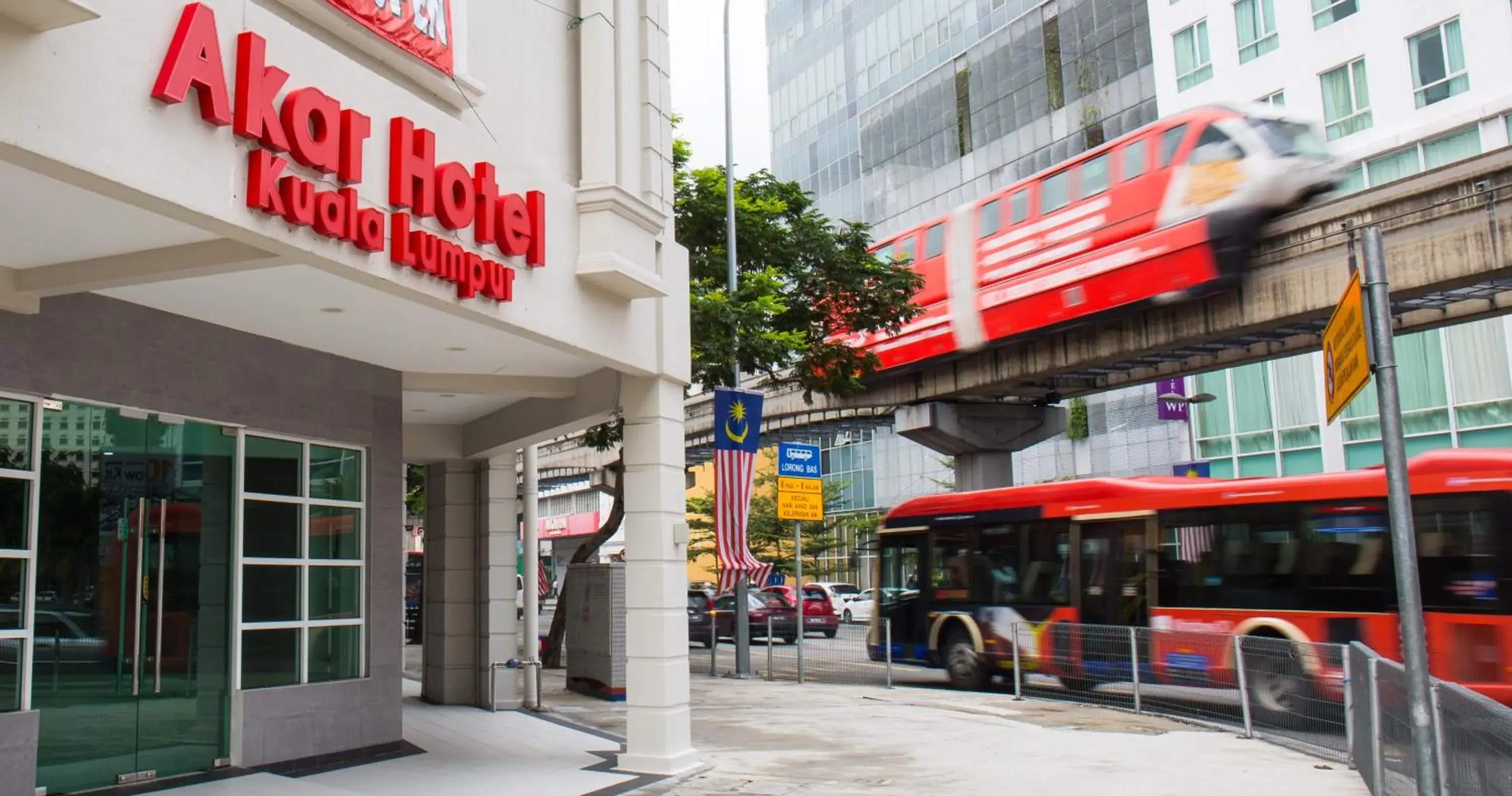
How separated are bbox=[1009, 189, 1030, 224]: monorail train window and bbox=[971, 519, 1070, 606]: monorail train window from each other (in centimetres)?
904

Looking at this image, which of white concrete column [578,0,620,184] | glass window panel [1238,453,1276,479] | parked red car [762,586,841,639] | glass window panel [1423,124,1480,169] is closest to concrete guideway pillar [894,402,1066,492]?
parked red car [762,586,841,639]

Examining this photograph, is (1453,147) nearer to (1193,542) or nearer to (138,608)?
(1193,542)

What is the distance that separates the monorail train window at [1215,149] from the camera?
72.1 feet

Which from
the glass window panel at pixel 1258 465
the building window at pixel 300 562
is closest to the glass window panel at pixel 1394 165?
the glass window panel at pixel 1258 465

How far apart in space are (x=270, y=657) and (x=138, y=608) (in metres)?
1.51

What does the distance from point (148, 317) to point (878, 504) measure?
2066 inches

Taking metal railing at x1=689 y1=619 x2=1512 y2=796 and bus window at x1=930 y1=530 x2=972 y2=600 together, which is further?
bus window at x1=930 y1=530 x2=972 y2=600

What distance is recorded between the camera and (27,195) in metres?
6.98

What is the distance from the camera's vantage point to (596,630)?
19875 millimetres

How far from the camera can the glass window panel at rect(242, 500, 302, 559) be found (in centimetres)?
1175

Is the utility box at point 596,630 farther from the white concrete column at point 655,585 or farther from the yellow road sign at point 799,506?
the white concrete column at point 655,585

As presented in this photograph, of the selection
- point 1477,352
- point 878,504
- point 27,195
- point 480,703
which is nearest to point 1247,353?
point 1477,352

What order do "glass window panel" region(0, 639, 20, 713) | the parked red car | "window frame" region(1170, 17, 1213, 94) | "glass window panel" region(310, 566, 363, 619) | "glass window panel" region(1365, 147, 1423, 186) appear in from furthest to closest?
"window frame" region(1170, 17, 1213, 94) < the parked red car < "glass window panel" region(1365, 147, 1423, 186) < "glass window panel" region(310, 566, 363, 619) < "glass window panel" region(0, 639, 20, 713)

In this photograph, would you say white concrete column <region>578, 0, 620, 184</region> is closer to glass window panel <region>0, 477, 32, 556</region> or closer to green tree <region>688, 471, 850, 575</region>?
glass window panel <region>0, 477, 32, 556</region>
